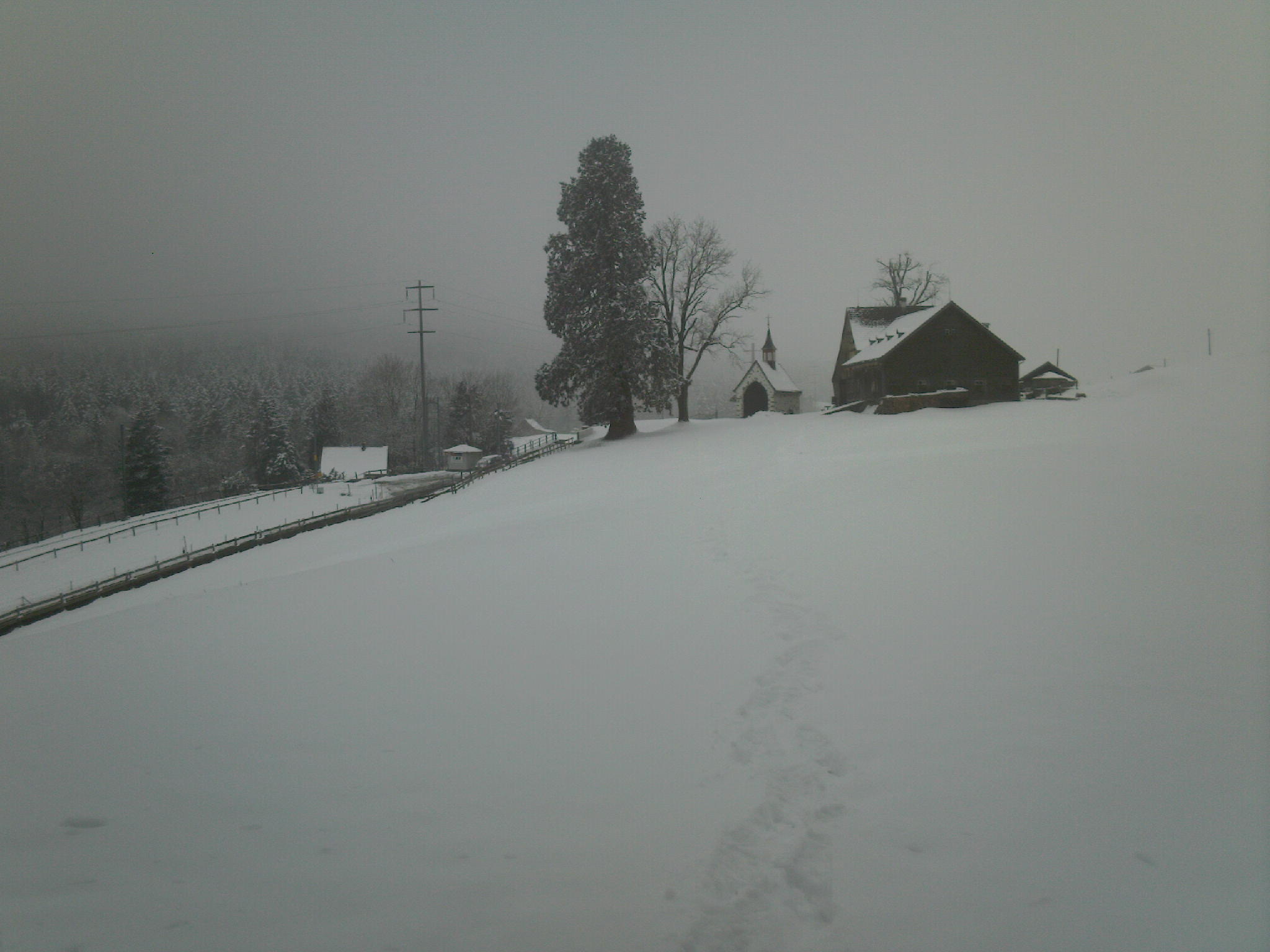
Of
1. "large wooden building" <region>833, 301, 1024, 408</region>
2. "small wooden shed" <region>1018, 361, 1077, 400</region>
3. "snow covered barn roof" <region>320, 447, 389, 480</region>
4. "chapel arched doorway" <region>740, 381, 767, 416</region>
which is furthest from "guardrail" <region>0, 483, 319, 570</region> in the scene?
"small wooden shed" <region>1018, 361, 1077, 400</region>

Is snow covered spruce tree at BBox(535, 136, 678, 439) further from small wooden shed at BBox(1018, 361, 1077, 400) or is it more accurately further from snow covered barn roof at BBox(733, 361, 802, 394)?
small wooden shed at BBox(1018, 361, 1077, 400)

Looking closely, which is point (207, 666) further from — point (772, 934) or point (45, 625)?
point (45, 625)

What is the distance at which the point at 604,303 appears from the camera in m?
29.7

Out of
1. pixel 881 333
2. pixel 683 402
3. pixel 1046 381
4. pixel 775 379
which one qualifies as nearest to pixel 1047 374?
pixel 1046 381

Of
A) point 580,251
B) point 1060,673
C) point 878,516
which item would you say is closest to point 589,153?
point 580,251

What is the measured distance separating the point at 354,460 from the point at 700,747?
173 feet

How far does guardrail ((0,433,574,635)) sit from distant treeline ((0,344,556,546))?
1693 mm

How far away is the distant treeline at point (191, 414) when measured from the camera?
1315 centimetres

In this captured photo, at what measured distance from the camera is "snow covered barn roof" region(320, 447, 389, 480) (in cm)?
5022

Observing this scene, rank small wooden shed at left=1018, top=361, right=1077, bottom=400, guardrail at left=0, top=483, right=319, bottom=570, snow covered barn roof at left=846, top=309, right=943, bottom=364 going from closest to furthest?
guardrail at left=0, top=483, right=319, bottom=570, snow covered barn roof at left=846, top=309, right=943, bottom=364, small wooden shed at left=1018, top=361, right=1077, bottom=400

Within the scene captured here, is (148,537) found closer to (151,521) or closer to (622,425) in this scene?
(151,521)

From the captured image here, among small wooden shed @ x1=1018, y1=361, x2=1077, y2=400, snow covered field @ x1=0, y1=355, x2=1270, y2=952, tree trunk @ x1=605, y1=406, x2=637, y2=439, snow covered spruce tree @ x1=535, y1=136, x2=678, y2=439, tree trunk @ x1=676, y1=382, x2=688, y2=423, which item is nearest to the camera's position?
snow covered field @ x1=0, y1=355, x2=1270, y2=952

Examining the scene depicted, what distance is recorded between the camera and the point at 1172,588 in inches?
256

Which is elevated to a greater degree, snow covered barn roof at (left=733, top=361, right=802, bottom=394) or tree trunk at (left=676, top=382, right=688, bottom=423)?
snow covered barn roof at (left=733, top=361, right=802, bottom=394)
